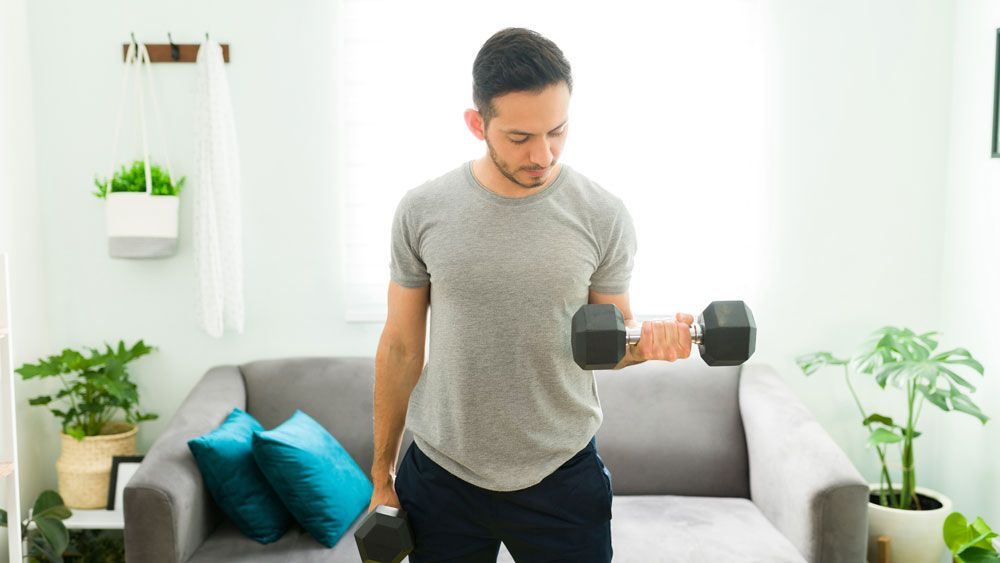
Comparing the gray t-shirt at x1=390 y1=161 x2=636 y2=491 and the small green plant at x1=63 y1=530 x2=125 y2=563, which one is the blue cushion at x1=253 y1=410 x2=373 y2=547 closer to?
the small green plant at x1=63 y1=530 x2=125 y2=563

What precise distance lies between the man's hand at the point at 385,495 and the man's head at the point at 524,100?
54 centimetres

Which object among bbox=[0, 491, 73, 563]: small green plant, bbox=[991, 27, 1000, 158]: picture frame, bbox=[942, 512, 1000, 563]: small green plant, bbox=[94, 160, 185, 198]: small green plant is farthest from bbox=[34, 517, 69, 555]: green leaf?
bbox=[991, 27, 1000, 158]: picture frame

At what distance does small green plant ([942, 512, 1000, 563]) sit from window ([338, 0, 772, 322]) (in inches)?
35.1

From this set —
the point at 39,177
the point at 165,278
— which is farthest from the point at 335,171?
the point at 39,177

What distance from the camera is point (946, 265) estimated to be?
276 centimetres

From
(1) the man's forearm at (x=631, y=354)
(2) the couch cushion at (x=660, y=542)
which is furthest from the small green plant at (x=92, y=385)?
(1) the man's forearm at (x=631, y=354)

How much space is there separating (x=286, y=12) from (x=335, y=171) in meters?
0.52

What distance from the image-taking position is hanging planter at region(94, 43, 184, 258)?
8.41 ft

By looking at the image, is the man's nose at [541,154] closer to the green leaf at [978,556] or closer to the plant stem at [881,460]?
the green leaf at [978,556]

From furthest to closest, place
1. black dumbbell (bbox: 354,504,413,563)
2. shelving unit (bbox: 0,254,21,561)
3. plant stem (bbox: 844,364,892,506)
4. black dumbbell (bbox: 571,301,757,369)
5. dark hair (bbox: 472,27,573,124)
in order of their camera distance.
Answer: plant stem (bbox: 844,364,892,506) → shelving unit (bbox: 0,254,21,561) → black dumbbell (bbox: 354,504,413,563) → dark hair (bbox: 472,27,573,124) → black dumbbell (bbox: 571,301,757,369)

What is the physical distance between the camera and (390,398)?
1400 millimetres

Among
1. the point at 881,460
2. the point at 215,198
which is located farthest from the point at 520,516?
the point at 881,460

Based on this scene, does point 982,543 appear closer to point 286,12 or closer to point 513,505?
point 513,505

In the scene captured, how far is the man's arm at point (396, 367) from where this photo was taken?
1.37m
